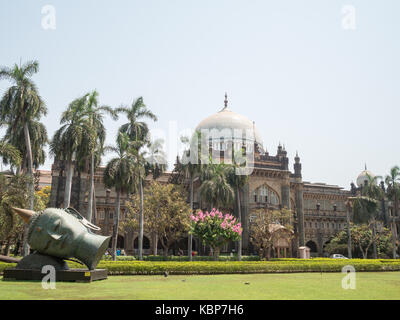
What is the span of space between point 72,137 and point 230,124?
116ft

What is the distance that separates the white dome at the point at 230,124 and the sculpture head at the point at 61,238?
1744 inches

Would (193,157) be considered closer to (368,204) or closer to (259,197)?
(259,197)

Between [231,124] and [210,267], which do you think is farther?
[231,124]

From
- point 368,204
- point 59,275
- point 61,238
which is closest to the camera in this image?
point 59,275

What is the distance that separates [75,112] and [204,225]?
1411cm

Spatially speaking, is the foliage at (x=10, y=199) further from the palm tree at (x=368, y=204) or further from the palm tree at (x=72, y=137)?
the palm tree at (x=368, y=204)

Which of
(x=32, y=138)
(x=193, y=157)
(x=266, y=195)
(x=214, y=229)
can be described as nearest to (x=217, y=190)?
(x=193, y=157)

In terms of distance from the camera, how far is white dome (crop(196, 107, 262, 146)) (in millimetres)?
60197

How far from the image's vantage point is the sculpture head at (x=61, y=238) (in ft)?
52.4

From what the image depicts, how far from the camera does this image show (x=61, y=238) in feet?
52.6

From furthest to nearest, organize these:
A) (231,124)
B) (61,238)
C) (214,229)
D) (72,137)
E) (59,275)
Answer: (231,124)
(214,229)
(72,137)
(61,238)
(59,275)

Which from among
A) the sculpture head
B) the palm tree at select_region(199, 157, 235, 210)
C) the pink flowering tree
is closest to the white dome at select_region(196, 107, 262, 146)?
the palm tree at select_region(199, 157, 235, 210)

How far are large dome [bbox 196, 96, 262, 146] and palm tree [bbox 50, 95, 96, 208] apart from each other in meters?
32.9
